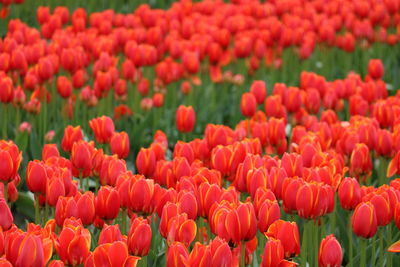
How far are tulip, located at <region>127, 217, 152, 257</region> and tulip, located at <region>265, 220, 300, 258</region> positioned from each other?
0.45m

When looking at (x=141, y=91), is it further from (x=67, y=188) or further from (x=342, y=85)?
(x=67, y=188)

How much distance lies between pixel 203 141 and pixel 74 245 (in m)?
1.60

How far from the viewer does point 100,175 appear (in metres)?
3.59

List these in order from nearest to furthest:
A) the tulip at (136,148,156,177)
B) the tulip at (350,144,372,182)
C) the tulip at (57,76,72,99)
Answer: the tulip at (136,148,156,177) < the tulip at (350,144,372,182) < the tulip at (57,76,72,99)

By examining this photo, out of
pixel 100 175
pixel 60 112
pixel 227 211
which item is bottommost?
pixel 60 112

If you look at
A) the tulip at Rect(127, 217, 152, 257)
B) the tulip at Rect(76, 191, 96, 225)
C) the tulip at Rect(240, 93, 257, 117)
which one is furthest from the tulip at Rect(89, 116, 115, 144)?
the tulip at Rect(127, 217, 152, 257)

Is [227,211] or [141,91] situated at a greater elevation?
[227,211]

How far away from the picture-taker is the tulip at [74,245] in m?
2.59

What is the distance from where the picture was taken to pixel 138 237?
2738mm

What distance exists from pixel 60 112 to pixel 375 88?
2.39m

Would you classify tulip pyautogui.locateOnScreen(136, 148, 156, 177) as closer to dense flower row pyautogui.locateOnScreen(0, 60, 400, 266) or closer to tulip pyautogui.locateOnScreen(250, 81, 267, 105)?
dense flower row pyautogui.locateOnScreen(0, 60, 400, 266)

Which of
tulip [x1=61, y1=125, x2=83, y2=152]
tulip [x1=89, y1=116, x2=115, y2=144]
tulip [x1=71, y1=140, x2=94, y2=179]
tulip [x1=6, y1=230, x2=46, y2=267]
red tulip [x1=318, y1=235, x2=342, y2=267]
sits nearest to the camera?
tulip [x1=6, y1=230, x2=46, y2=267]

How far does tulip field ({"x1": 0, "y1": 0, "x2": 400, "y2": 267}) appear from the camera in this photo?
2.81 meters

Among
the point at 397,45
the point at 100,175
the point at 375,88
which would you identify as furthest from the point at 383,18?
the point at 100,175
